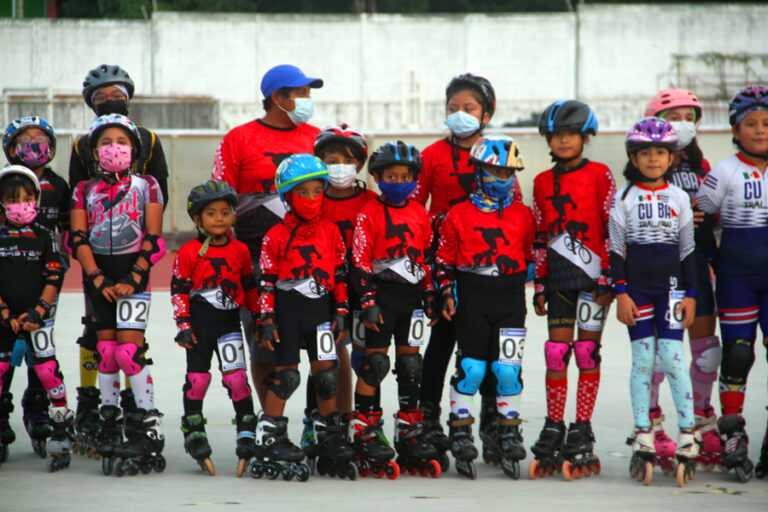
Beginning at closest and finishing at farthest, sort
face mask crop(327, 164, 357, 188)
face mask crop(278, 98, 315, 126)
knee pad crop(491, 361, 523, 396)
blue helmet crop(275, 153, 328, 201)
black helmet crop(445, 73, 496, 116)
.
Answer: blue helmet crop(275, 153, 328, 201)
knee pad crop(491, 361, 523, 396)
face mask crop(327, 164, 357, 188)
face mask crop(278, 98, 315, 126)
black helmet crop(445, 73, 496, 116)

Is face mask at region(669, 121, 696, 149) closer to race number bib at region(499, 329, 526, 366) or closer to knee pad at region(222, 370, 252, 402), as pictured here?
race number bib at region(499, 329, 526, 366)

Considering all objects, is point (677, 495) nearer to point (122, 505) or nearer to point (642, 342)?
point (642, 342)

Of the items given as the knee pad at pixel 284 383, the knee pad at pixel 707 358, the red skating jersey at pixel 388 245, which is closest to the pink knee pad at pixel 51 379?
the knee pad at pixel 284 383

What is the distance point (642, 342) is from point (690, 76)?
29429 mm

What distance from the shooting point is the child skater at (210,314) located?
5.57 meters

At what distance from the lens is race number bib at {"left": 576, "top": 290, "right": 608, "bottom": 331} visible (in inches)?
220

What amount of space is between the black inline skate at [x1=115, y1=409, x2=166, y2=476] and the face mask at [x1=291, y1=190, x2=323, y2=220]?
Answer: 4.81 feet

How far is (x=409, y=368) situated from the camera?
555cm

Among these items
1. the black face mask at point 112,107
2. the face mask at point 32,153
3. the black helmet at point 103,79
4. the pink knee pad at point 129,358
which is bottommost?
the pink knee pad at point 129,358

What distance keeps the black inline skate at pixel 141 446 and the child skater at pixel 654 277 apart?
275 cm

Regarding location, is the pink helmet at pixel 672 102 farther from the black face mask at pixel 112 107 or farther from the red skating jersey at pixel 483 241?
the black face mask at pixel 112 107

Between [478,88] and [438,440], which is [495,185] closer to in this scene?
[478,88]

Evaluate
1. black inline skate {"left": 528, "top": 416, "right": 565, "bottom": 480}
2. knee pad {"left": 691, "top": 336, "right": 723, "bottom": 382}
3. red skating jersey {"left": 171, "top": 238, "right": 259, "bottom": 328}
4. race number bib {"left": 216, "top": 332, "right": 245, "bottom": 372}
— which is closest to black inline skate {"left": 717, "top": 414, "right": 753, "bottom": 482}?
knee pad {"left": 691, "top": 336, "right": 723, "bottom": 382}

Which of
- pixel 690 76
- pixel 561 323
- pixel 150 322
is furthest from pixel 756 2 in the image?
pixel 561 323
